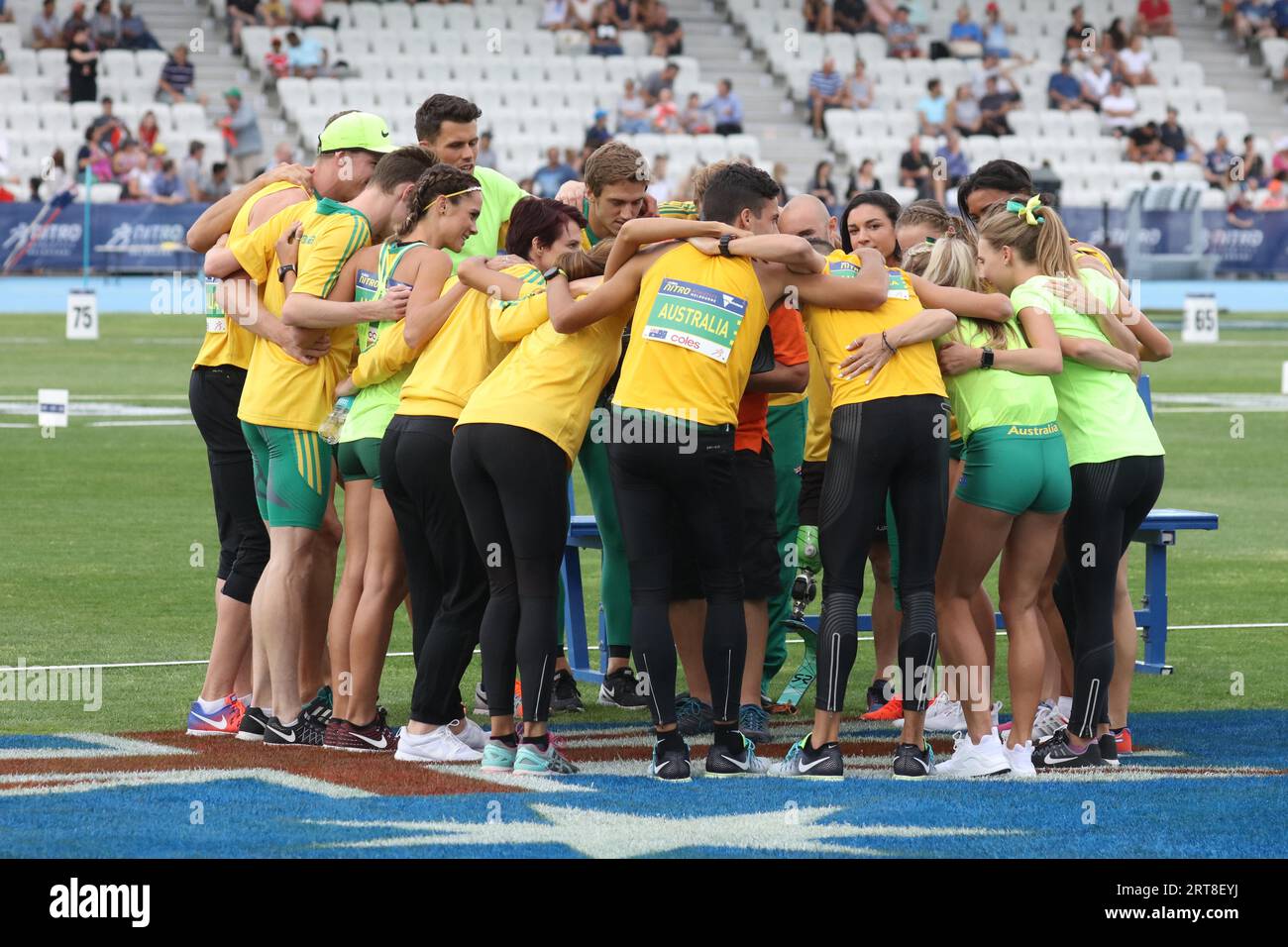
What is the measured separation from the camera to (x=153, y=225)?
3080 centimetres

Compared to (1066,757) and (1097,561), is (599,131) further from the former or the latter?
(1066,757)

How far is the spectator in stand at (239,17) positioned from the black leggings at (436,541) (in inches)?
1249

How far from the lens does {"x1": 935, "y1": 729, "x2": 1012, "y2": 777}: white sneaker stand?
21.2 ft

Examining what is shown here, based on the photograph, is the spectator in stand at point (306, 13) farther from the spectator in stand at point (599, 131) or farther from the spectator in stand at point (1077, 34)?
the spectator in stand at point (1077, 34)

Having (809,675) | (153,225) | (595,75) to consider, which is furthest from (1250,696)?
(595,75)

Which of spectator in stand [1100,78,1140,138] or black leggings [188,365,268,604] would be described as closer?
black leggings [188,365,268,604]

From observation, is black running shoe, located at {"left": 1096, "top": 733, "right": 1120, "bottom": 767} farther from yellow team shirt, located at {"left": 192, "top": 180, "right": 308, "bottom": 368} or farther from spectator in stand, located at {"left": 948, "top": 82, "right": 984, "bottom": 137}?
spectator in stand, located at {"left": 948, "top": 82, "right": 984, "bottom": 137}

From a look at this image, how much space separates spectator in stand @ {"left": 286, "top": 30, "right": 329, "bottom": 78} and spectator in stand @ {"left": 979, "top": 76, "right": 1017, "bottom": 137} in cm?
1273

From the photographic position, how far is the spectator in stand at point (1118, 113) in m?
40.2

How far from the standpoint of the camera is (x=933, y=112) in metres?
38.4

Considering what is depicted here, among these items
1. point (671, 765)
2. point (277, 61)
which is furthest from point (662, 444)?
point (277, 61)

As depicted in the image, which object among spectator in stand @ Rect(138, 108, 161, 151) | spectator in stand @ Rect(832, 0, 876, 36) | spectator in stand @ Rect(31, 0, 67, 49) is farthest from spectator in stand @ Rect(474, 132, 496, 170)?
spectator in stand @ Rect(832, 0, 876, 36)

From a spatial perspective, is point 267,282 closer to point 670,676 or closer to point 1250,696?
point 670,676

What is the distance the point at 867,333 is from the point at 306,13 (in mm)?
32267
